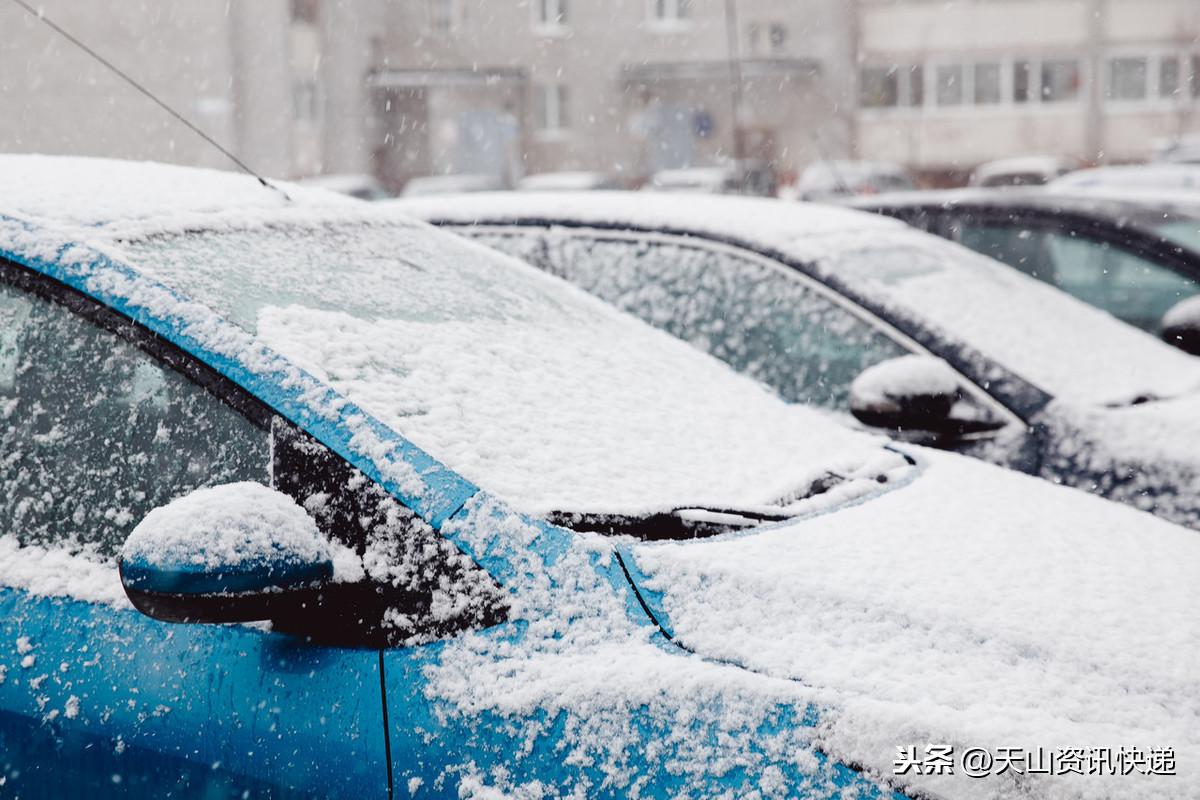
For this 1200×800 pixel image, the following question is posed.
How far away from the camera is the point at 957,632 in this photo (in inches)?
73.4

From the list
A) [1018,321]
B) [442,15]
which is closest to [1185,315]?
[1018,321]

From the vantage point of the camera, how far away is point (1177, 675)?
Result: 1.86m

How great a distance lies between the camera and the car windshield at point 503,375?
2.03 metres

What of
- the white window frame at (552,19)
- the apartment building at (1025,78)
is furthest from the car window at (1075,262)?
the white window frame at (552,19)

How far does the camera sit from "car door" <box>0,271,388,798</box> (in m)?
1.77

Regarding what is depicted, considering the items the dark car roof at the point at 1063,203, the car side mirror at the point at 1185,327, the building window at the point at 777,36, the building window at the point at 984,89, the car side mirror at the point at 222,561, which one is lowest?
the car side mirror at the point at 1185,327

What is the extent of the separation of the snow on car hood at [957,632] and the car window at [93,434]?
64 cm

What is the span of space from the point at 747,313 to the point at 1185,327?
5.71ft

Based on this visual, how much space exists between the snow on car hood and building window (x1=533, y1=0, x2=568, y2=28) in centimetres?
3814

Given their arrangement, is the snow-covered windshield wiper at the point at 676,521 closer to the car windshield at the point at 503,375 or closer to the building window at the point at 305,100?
the car windshield at the point at 503,375

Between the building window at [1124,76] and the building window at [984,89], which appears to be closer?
the building window at [1124,76]

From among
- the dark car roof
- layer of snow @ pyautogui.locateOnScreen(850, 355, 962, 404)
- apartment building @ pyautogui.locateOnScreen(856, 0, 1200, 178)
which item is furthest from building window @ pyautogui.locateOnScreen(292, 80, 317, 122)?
Result: layer of snow @ pyautogui.locateOnScreen(850, 355, 962, 404)

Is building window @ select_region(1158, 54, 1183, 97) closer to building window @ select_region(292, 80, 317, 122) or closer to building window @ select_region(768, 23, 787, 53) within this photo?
building window @ select_region(768, 23, 787, 53)

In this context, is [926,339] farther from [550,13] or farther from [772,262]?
[550,13]
